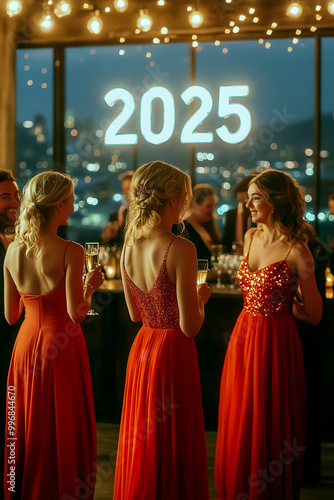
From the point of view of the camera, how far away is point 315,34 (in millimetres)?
6676

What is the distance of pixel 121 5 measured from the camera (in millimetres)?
5949

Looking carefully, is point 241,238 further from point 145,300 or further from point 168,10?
point 145,300

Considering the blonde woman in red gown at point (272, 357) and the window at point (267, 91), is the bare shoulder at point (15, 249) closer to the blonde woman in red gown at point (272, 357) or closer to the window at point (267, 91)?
the blonde woman in red gown at point (272, 357)

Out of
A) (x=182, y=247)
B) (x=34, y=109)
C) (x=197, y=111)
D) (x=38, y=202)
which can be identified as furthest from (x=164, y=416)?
(x=34, y=109)

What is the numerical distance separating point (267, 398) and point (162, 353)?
709 mm

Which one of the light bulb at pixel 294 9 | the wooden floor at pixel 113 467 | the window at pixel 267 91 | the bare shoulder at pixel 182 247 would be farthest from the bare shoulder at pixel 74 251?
the window at pixel 267 91

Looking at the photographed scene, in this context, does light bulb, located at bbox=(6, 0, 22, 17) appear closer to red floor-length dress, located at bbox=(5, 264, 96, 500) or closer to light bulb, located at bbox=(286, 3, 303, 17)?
light bulb, located at bbox=(286, 3, 303, 17)

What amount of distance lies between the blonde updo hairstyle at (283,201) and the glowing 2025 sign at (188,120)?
2.70 metres

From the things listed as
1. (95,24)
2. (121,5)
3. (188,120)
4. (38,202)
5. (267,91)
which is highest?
(267,91)

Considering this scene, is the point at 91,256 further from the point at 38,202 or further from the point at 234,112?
the point at 234,112

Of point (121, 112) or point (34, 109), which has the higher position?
point (34, 109)

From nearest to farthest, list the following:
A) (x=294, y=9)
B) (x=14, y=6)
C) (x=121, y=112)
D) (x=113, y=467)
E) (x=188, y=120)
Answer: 1. (x=113, y=467)
2. (x=121, y=112)
3. (x=188, y=120)
4. (x=14, y=6)
5. (x=294, y=9)

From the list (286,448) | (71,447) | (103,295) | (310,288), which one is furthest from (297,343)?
(103,295)

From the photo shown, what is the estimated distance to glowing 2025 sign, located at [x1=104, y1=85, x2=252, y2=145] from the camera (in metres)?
5.40
